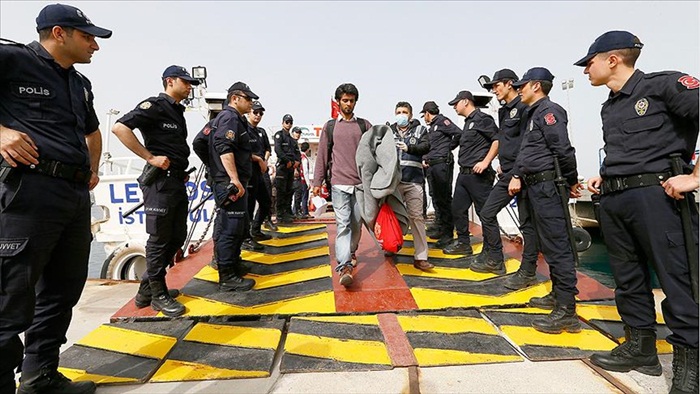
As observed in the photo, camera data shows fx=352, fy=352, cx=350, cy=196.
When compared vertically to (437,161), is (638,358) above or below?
below

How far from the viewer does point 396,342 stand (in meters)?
2.37

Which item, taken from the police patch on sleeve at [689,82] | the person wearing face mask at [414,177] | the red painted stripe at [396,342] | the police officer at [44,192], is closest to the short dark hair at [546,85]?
the police patch on sleeve at [689,82]

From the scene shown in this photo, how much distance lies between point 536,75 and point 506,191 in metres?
1.19

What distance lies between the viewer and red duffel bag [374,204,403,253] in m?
3.55

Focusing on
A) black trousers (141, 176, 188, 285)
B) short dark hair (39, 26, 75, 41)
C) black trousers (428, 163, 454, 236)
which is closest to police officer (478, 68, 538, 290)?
black trousers (428, 163, 454, 236)

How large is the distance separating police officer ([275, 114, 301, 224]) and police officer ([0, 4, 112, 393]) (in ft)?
13.7

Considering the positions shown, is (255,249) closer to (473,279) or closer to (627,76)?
(473,279)

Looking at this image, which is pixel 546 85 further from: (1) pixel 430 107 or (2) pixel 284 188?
(2) pixel 284 188

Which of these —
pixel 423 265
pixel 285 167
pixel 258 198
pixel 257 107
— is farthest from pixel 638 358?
pixel 285 167

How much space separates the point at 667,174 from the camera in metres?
1.92

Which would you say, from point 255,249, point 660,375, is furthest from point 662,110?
point 255,249

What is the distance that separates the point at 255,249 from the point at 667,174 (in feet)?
14.1

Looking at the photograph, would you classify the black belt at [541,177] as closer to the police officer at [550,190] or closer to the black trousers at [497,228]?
the police officer at [550,190]

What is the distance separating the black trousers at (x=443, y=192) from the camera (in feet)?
15.9
